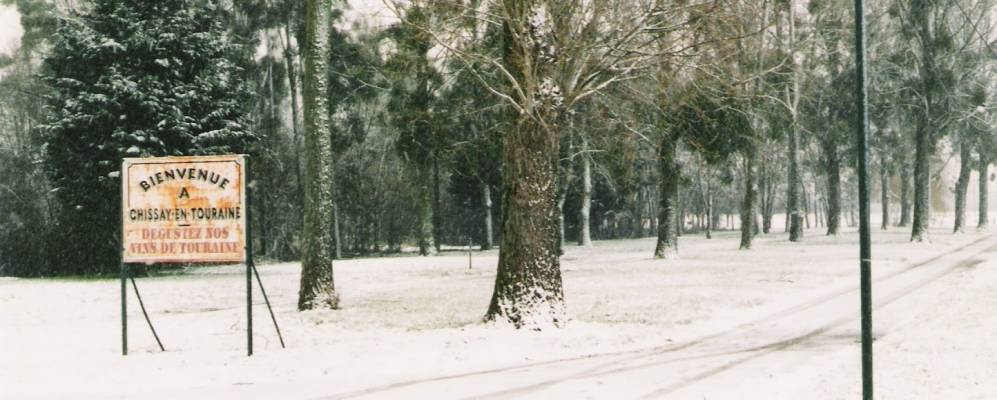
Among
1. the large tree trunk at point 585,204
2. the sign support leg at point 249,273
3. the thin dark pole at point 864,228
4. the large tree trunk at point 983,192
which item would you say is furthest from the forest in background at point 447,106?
the thin dark pole at point 864,228

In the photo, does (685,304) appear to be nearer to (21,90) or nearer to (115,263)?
(115,263)

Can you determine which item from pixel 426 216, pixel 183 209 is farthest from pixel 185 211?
pixel 426 216

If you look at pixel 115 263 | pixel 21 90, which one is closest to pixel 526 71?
pixel 115 263

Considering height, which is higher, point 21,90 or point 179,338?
point 21,90

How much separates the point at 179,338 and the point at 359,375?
4704 mm

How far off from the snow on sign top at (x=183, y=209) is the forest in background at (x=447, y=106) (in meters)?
3.40

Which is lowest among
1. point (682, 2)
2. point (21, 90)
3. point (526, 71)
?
point (526, 71)

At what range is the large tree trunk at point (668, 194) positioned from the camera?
28438 millimetres

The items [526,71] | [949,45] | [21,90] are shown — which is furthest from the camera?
[21,90]

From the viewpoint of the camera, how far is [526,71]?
11312 millimetres

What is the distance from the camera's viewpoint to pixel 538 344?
36.5 ft

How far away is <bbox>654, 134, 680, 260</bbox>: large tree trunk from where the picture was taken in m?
28.4

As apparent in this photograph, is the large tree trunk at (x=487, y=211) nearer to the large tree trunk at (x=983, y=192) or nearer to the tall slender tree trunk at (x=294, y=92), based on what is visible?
the tall slender tree trunk at (x=294, y=92)

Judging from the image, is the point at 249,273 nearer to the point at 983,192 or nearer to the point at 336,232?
the point at 336,232
